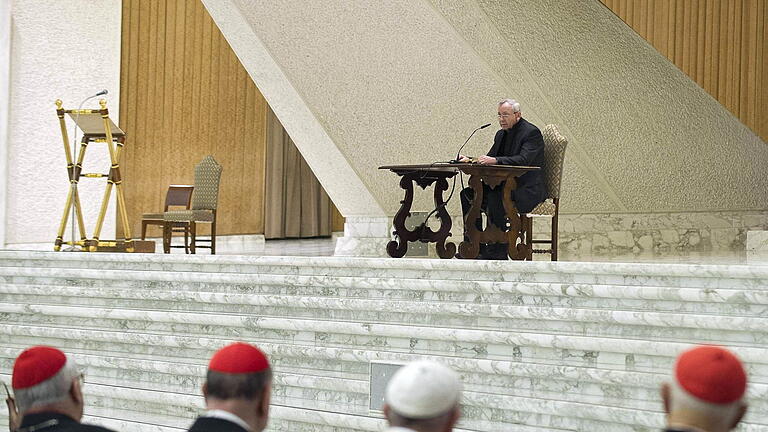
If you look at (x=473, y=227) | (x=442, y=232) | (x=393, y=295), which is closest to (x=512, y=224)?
(x=473, y=227)

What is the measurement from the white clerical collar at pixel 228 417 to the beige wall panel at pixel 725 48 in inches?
297

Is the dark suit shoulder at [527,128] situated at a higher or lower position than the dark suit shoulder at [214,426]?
higher

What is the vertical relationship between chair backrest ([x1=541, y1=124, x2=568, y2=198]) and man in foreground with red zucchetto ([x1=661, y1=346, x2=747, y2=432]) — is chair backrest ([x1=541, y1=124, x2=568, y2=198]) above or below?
above

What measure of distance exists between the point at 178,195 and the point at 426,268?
4955 millimetres

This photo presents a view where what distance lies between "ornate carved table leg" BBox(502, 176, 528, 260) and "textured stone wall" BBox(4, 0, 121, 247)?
4518 mm

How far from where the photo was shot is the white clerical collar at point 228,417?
6.44 feet

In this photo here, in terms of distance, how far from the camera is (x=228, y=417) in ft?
6.47

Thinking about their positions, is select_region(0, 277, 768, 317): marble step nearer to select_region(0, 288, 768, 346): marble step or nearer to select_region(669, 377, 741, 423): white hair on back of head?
select_region(0, 288, 768, 346): marble step

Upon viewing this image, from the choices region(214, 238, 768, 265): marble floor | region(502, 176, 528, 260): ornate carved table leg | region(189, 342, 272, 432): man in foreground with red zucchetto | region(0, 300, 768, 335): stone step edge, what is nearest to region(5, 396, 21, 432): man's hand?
region(189, 342, 272, 432): man in foreground with red zucchetto

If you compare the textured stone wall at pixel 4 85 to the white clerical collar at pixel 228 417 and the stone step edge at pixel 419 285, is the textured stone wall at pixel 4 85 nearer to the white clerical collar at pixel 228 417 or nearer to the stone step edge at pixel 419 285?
the stone step edge at pixel 419 285

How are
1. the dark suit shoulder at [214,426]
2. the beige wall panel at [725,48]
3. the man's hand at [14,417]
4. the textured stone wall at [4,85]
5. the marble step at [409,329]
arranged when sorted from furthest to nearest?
the beige wall panel at [725,48] → the textured stone wall at [4,85] → the marble step at [409,329] → the man's hand at [14,417] → the dark suit shoulder at [214,426]

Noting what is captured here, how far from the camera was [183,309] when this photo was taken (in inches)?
207

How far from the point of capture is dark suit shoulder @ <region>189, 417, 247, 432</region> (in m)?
1.91

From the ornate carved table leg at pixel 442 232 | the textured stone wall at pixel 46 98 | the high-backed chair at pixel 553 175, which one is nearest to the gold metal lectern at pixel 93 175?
the textured stone wall at pixel 46 98
